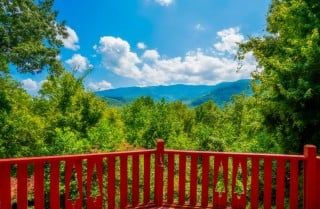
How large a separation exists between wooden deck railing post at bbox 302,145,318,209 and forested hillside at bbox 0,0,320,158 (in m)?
3.14

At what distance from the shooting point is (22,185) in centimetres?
397

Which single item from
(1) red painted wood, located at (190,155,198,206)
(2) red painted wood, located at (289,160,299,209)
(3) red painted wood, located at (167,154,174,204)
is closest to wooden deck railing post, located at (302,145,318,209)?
(2) red painted wood, located at (289,160,299,209)

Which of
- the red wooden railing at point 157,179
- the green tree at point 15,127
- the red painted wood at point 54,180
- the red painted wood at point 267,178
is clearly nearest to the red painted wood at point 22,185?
the red wooden railing at point 157,179

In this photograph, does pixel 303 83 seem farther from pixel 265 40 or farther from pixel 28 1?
pixel 28 1

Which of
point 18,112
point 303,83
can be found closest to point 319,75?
point 303,83

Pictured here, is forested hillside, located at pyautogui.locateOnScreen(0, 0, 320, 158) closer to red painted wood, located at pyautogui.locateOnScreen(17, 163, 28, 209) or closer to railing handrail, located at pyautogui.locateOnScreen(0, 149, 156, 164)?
railing handrail, located at pyautogui.locateOnScreen(0, 149, 156, 164)

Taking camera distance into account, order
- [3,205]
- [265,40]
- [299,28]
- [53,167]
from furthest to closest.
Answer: [265,40], [299,28], [53,167], [3,205]

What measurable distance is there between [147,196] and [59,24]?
49.3ft

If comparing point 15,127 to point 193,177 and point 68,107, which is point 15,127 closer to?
point 68,107

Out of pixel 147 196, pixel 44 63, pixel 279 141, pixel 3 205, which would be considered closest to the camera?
pixel 3 205

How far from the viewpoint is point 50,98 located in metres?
16.5

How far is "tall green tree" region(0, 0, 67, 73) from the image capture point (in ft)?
47.8

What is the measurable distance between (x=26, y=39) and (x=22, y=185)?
42.4ft

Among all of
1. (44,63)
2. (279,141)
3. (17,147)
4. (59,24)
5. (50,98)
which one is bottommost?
(17,147)
